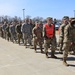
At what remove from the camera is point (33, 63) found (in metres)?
11.5

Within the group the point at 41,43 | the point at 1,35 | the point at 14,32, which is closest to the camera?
the point at 41,43

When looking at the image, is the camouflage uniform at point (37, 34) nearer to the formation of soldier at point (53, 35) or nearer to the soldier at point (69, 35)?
the formation of soldier at point (53, 35)

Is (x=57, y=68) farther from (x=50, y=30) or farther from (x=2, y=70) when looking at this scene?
(x=50, y=30)

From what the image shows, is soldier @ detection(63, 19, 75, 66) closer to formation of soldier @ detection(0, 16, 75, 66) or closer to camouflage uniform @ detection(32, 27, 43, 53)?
formation of soldier @ detection(0, 16, 75, 66)

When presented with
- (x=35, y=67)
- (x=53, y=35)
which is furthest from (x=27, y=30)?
(x=35, y=67)

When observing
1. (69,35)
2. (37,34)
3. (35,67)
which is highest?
(37,34)

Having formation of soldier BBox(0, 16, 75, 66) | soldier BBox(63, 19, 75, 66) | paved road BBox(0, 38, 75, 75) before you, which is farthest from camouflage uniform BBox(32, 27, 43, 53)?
soldier BBox(63, 19, 75, 66)

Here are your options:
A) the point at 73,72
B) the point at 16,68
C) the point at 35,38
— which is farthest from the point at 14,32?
the point at 73,72

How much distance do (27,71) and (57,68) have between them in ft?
3.76

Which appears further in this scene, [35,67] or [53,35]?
[53,35]

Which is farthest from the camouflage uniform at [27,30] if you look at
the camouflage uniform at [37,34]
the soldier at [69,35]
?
the soldier at [69,35]

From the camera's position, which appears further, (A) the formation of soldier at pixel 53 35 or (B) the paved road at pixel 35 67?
(A) the formation of soldier at pixel 53 35

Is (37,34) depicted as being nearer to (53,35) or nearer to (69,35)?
(53,35)

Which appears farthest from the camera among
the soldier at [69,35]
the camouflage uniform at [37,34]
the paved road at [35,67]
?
the camouflage uniform at [37,34]
